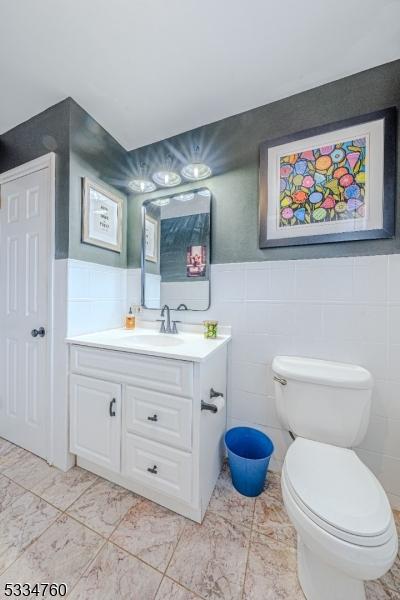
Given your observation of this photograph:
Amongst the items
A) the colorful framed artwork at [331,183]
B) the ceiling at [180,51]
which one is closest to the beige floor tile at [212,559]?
the colorful framed artwork at [331,183]

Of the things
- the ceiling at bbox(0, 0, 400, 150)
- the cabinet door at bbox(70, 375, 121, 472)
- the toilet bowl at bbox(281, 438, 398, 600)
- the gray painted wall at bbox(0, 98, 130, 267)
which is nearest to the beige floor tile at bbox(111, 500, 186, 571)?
the cabinet door at bbox(70, 375, 121, 472)

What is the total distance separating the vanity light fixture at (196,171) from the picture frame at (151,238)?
1.38 ft

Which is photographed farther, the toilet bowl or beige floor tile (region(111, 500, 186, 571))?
beige floor tile (region(111, 500, 186, 571))

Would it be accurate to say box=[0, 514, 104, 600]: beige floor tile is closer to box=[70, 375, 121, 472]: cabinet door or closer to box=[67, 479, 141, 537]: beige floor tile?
box=[67, 479, 141, 537]: beige floor tile

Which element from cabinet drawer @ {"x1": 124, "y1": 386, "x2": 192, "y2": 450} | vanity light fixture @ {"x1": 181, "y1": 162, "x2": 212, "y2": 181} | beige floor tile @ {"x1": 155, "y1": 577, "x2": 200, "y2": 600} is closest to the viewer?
beige floor tile @ {"x1": 155, "y1": 577, "x2": 200, "y2": 600}

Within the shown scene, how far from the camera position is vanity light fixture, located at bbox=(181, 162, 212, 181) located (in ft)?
5.20

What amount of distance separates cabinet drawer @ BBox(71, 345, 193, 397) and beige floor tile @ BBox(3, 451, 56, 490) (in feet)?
2.22

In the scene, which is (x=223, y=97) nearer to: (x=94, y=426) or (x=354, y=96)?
(x=354, y=96)

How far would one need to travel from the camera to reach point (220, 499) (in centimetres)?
125

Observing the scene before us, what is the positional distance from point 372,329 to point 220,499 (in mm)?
1238

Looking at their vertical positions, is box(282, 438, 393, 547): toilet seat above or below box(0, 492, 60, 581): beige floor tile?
above

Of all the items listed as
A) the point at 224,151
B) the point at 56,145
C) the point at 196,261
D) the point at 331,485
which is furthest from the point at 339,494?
the point at 56,145

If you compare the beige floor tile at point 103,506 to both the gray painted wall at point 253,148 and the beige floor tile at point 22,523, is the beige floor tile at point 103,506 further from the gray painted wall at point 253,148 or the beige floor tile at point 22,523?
the gray painted wall at point 253,148

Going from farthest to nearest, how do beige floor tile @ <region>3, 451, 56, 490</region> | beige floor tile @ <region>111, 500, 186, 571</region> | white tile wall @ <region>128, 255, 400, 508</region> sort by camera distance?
beige floor tile @ <region>3, 451, 56, 490</region>
white tile wall @ <region>128, 255, 400, 508</region>
beige floor tile @ <region>111, 500, 186, 571</region>
